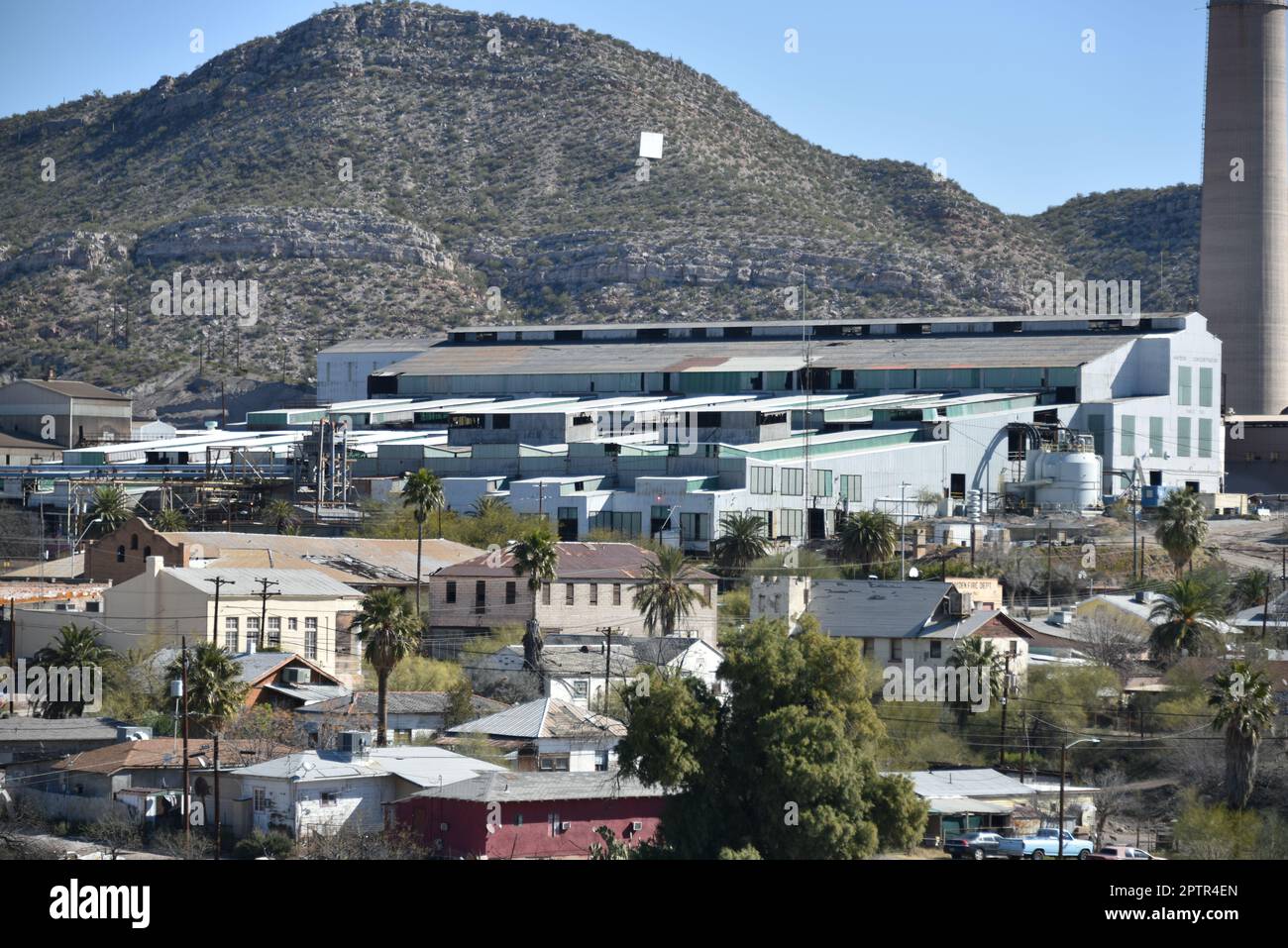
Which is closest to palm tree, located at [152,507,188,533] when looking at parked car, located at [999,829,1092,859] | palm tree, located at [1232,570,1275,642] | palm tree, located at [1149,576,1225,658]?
palm tree, located at [1232,570,1275,642]

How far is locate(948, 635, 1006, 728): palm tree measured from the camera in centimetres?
6009

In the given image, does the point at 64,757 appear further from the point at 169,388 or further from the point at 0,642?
Answer: the point at 169,388

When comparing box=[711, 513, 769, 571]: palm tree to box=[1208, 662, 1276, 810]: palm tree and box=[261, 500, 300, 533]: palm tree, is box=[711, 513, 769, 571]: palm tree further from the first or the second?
box=[1208, 662, 1276, 810]: palm tree

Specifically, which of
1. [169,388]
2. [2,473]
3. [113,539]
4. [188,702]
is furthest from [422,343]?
[188,702]

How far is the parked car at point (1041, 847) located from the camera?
44.3m

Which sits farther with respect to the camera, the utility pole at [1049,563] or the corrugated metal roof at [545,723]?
the utility pole at [1049,563]

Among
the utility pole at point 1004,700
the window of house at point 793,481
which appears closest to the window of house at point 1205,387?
the window of house at point 793,481

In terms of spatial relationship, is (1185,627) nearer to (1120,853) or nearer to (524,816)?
(1120,853)

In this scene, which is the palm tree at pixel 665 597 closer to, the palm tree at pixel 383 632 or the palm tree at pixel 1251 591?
the palm tree at pixel 383 632

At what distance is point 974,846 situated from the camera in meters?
45.4

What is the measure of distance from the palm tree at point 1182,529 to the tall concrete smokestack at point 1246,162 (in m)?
51.9

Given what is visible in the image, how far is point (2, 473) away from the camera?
4341 inches

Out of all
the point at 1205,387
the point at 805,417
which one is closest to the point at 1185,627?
the point at 805,417

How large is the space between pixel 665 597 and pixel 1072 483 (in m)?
43.3
